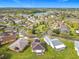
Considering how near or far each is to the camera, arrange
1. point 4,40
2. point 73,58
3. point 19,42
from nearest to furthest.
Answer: point 73,58, point 19,42, point 4,40

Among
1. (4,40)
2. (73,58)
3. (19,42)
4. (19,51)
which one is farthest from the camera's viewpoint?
(4,40)

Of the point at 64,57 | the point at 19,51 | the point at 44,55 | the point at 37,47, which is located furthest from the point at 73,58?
the point at 19,51

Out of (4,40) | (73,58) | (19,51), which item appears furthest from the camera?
(4,40)

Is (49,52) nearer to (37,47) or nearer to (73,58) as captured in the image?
(37,47)

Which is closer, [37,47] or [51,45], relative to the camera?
[37,47]

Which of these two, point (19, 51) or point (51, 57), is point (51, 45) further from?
point (19, 51)

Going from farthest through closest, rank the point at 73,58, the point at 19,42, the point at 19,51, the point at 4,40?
1. the point at 4,40
2. the point at 19,42
3. the point at 19,51
4. the point at 73,58

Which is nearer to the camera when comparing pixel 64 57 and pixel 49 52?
pixel 64 57

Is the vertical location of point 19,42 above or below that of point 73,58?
above

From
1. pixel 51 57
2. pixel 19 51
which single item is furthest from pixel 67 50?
pixel 19 51
